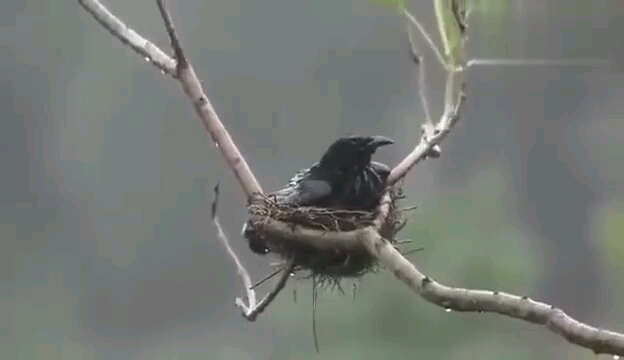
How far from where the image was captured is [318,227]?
1.37m

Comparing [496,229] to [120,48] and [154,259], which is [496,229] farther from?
[120,48]

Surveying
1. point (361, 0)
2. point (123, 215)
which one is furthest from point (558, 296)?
point (123, 215)

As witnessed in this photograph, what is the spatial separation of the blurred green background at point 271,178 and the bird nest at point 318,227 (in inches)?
23.8

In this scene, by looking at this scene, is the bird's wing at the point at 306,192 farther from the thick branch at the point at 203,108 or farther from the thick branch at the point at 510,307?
the thick branch at the point at 510,307

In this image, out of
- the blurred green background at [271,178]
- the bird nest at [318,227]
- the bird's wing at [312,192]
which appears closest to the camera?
the bird nest at [318,227]

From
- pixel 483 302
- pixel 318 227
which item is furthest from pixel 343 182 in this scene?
pixel 483 302

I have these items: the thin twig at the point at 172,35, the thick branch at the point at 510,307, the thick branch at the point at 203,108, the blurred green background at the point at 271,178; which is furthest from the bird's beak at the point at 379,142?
the blurred green background at the point at 271,178

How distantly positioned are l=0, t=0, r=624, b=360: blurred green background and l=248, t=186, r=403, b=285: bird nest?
1.99 ft

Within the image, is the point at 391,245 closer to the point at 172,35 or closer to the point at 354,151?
the point at 354,151

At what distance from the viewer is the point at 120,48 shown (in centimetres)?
215

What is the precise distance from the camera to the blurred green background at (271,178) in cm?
207

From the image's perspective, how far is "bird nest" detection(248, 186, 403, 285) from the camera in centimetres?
137

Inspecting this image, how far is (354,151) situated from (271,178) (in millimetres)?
572

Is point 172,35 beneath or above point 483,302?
above
